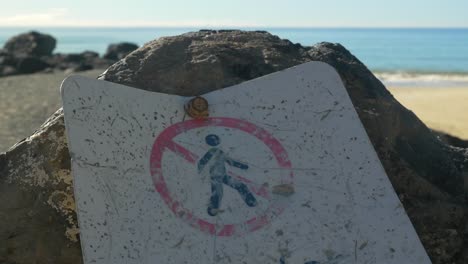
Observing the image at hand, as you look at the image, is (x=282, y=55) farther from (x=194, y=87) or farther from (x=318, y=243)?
(x=318, y=243)

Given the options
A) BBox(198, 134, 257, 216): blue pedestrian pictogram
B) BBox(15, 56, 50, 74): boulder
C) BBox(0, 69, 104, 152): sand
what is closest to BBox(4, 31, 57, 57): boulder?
BBox(15, 56, 50, 74): boulder

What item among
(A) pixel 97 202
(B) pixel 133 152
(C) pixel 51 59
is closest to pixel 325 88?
(B) pixel 133 152

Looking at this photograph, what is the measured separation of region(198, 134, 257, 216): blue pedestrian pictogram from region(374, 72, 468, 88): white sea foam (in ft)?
69.5

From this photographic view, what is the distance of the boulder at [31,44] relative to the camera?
2481 cm

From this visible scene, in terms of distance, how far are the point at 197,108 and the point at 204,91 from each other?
0.48 meters

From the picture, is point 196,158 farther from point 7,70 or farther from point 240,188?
point 7,70

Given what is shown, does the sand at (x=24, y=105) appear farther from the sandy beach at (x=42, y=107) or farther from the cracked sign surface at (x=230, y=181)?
the cracked sign surface at (x=230, y=181)

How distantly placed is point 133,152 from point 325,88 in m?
0.73

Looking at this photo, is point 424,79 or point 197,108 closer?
point 197,108

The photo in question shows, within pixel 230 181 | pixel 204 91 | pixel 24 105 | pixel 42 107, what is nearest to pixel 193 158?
pixel 230 181

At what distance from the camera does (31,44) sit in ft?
82.4

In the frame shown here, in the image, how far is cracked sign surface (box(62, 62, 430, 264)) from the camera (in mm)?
2031

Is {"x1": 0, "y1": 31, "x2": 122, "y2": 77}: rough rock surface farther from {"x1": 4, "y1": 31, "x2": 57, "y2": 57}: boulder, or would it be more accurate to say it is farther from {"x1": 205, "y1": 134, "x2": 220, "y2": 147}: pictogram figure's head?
{"x1": 205, "y1": 134, "x2": 220, "y2": 147}: pictogram figure's head

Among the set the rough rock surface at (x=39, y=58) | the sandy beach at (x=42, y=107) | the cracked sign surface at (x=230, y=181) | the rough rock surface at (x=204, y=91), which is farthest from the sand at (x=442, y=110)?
the rough rock surface at (x=39, y=58)
